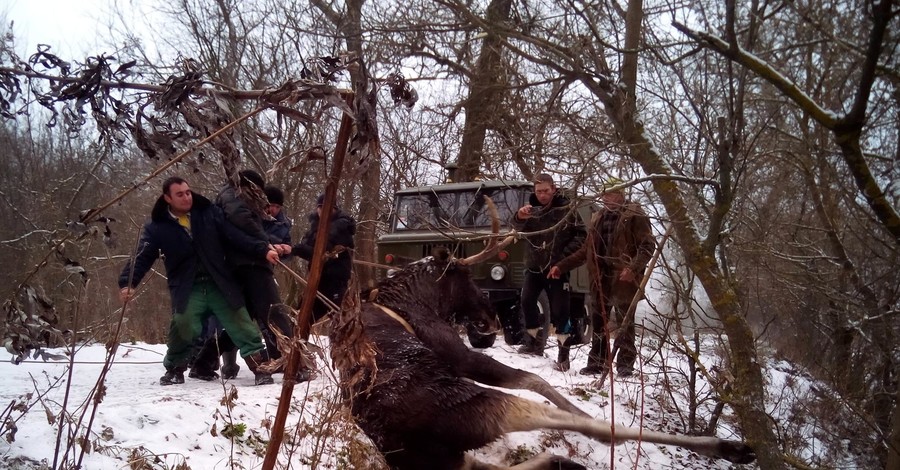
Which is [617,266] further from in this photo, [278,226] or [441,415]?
[278,226]

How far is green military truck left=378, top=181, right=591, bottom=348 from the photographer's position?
7746mm

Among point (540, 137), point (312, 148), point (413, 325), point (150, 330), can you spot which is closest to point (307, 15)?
point (150, 330)

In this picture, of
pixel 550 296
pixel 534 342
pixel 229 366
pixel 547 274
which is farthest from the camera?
pixel 534 342

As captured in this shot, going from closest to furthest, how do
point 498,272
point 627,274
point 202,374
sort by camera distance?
point 627,274 → point 202,374 → point 498,272

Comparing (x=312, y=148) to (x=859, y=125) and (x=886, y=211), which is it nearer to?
(x=859, y=125)

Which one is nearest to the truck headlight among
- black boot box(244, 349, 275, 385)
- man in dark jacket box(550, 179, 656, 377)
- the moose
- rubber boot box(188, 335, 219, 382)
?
man in dark jacket box(550, 179, 656, 377)

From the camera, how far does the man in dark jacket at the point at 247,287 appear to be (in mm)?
5215

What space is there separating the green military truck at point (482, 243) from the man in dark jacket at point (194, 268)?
2.49m

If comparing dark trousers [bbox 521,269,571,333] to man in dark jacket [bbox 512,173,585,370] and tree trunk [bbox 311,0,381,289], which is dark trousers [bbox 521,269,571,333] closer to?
man in dark jacket [bbox 512,173,585,370]

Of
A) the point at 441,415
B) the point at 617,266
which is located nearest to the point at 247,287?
the point at 441,415

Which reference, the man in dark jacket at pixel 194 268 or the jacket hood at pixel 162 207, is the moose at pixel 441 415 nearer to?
the man in dark jacket at pixel 194 268

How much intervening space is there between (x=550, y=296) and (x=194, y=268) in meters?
3.53

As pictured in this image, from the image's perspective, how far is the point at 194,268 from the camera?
5.26 meters

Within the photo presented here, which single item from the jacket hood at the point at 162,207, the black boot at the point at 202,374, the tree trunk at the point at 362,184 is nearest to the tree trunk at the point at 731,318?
the tree trunk at the point at 362,184
